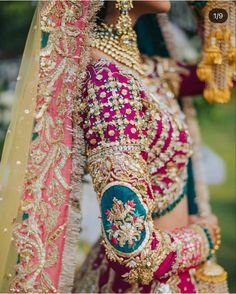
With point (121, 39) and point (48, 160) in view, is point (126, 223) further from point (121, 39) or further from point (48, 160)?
point (121, 39)

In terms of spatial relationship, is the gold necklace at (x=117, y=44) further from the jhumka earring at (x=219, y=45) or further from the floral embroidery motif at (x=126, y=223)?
the floral embroidery motif at (x=126, y=223)

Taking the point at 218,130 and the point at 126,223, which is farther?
the point at 218,130

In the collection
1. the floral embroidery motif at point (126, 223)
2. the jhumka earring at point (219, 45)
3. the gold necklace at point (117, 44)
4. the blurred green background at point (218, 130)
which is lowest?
the floral embroidery motif at point (126, 223)

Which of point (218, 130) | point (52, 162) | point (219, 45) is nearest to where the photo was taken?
point (52, 162)

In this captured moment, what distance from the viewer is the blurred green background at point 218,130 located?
3.01m

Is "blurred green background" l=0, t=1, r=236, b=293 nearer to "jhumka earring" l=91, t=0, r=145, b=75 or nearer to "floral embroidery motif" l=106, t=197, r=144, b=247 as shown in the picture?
"jhumka earring" l=91, t=0, r=145, b=75

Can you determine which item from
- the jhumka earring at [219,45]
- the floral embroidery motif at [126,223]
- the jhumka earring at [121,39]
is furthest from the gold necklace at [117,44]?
the floral embroidery motif at [126,223]

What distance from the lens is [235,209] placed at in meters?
3.86

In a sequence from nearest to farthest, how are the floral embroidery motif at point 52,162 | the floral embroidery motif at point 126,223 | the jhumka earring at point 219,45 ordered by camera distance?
the floral embroidery motif at point 126,223 → the floral embroidery motif at point 52,162 → the jhumka earring at point 219,45

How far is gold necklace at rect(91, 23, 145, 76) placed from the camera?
1.52m

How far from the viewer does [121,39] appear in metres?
1.56

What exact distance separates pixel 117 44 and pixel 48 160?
1.14 ft

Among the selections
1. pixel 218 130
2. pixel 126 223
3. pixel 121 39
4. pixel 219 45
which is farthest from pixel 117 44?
pixel 218 130

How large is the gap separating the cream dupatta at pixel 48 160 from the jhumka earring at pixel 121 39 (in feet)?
0.25
